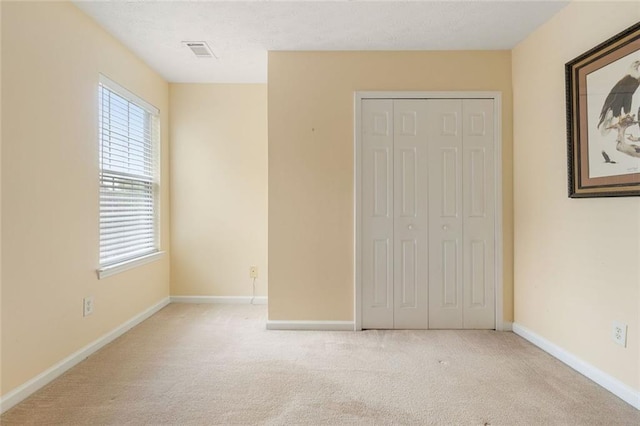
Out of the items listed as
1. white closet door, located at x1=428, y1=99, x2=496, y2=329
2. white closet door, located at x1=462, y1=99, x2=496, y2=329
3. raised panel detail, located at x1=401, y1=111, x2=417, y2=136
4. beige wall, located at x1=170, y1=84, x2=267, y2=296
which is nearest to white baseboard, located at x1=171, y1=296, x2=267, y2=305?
beige wall, located at x1=170, y1=84, x2=267, y2=296

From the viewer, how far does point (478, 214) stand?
2.79 m

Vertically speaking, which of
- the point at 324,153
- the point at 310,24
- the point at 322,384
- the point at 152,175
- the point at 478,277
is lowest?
the point at 322,384

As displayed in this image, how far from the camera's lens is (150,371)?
211cm

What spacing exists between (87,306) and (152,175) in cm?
149

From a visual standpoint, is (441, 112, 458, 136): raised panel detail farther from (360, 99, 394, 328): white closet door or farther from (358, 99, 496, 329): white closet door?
(360, 99, 394, 328): white closet door

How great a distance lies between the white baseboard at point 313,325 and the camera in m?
2.82

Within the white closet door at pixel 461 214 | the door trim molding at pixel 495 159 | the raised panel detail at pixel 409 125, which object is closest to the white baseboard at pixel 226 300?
the door trim molding at pixel 495 159

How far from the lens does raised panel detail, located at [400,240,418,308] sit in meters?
2.80

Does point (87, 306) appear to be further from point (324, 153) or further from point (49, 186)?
point (324, 153)

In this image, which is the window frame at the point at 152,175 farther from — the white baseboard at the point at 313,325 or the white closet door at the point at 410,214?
the white closet door at the point at 410,214

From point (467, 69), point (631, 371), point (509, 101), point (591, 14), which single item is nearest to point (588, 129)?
point (591, 14)

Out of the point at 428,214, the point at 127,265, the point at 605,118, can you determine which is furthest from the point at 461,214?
the point at 127,265

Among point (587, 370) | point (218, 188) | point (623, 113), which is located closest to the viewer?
point (623, 113)

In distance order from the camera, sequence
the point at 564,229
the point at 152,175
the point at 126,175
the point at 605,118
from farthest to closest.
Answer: the point at 152,175 → the point at 126,175 → the point at 564,229 → the point at 605,118
